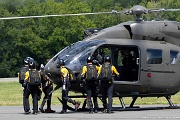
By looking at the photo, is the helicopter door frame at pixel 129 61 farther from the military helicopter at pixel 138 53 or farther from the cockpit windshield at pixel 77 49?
the cockpit windshield at pixel 77 49

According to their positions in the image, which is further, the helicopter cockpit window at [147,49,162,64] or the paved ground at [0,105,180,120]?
the helicopter cockpit window at [147,49,162,64]

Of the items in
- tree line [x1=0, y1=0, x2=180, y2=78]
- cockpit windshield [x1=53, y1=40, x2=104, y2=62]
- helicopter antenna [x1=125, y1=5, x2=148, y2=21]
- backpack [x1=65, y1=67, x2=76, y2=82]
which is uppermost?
helicopter antenna [x1=125, y1=5, x2=148, y2=21]

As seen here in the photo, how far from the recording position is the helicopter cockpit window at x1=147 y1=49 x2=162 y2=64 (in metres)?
21.4

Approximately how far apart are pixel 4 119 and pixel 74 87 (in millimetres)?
3381

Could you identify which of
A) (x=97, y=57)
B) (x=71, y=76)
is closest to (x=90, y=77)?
(x=71, y=76)

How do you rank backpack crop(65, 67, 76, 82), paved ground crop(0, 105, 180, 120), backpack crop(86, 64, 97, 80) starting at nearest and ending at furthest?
paved ground crop(0, 105, 180, 120), backpack crop(86, 64, 97, 80), backpack crop(65, 67, 76, 82)

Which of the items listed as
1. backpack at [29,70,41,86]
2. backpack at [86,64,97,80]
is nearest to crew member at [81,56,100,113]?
backpack at [86,64,97,80]

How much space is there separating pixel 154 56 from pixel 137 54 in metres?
0.64

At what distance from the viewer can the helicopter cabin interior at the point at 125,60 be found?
21406 millimetres

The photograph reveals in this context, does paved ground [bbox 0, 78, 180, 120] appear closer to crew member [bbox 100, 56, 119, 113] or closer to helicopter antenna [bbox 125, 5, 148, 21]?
crew member [bbox 100, 56, 119, 113]

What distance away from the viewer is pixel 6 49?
264ft

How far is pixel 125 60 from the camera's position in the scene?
2170cm

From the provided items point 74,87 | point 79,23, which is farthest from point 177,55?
point 79,23

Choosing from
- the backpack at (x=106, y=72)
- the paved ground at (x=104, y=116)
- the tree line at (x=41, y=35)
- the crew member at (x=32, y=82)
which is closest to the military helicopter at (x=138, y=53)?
the crew member at (x=32, y=82)
